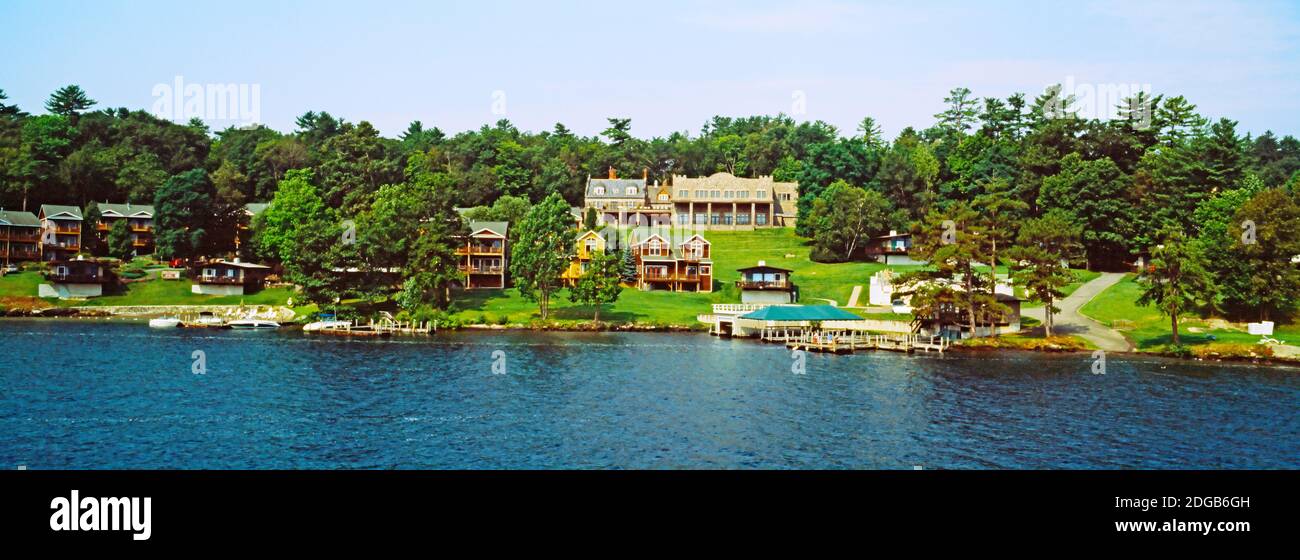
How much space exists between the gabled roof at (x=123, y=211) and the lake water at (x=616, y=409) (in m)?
52.6

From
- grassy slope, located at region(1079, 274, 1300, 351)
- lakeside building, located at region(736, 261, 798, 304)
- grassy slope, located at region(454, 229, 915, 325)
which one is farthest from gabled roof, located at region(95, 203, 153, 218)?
grassy slope, located at region(1079, 274, 1300, 351)

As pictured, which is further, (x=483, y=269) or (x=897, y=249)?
(x=897, y=249)

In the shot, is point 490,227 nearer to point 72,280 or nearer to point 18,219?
point 72,280

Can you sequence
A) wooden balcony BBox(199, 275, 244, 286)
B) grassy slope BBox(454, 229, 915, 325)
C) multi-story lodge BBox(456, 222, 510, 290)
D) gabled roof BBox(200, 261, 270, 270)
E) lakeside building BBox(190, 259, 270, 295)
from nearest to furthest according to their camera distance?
grassy slope BBox(454, 229, 915, 325) < lakeside building BBox(190, 259, 270, 295) < wooden balcony BBox(199, 275, 244, 286) < gabled roof BBox(200, 261, 270, 270) < multi-story lodge BBox(456, 222, 510, 290)

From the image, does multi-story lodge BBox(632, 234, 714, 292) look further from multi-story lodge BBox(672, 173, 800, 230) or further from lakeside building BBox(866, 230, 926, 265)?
multi-story lodge BBox(672, 173, 800, 230)

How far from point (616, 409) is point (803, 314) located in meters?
40.0

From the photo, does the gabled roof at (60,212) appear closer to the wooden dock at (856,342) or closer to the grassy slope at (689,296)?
the grassy slope at (689,296)

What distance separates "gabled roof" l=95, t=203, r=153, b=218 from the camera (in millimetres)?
129500

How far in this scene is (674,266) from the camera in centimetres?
11806

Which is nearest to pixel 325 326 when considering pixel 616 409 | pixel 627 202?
pixel 616 409

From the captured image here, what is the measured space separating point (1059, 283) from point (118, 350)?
7381cm

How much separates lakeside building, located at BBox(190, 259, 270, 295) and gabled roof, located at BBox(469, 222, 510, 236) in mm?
24959
